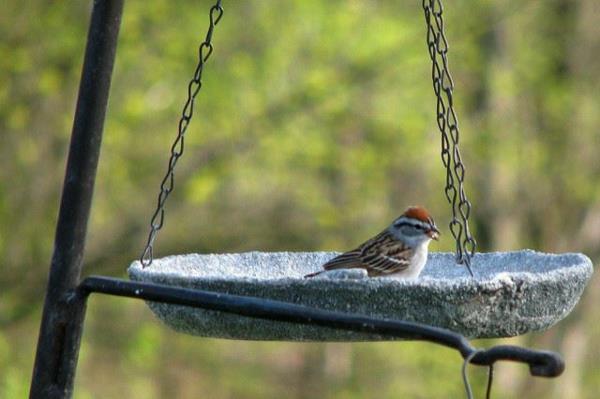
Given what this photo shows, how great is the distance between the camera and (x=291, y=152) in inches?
431

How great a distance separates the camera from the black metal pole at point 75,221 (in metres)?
2.46

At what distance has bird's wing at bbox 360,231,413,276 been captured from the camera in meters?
3.75

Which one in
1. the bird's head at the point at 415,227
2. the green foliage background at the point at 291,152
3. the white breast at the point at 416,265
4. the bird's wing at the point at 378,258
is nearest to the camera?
the white breast at the point at 416,265

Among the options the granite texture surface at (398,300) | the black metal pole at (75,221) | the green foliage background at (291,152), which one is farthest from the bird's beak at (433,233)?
the green foliage background at (291,152)

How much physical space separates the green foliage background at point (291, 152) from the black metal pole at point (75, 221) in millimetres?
6150

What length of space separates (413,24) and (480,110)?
1.67 m

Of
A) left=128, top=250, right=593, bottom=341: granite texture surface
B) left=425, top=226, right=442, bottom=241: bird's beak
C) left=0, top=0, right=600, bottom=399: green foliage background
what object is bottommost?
left=128, top=250, right=593, bottom=341: granite texture surface

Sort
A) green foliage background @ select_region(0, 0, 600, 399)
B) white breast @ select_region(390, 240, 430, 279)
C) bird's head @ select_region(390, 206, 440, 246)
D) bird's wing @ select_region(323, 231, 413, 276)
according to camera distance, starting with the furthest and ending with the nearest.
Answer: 1. green foliage background @ select_region(0, 0, 600, 399)
2. bird's head @ select_region(390, 206, 440, 246)
3. bird's wing @ select_region(323, 231, 413, 276)
4. white breast @ select_region(390, 240, 430, 279)

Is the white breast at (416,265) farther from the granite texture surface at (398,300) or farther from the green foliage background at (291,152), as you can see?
the green foliage background at (291,152)

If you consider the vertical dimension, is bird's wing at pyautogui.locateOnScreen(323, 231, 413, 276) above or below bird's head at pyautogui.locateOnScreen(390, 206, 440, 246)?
below

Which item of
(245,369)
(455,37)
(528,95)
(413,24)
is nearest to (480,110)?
(528,95)

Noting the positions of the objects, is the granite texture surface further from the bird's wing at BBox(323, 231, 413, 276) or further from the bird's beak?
the bird's beak

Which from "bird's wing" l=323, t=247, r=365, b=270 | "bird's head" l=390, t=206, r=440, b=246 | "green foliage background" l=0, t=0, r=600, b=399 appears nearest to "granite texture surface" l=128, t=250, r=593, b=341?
"bird's wing" l=323, t=247, r=365, b=270

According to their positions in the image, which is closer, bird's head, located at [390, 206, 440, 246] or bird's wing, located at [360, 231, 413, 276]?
bird's wing, located at [360, 231, 413, 276]
